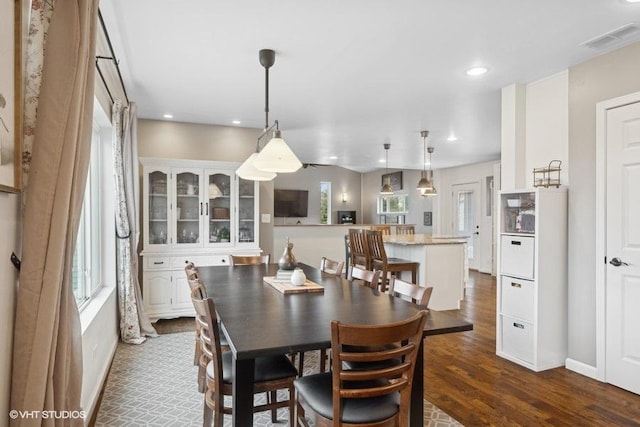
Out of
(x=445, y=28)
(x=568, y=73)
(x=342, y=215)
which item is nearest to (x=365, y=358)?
(x=445, y=28)

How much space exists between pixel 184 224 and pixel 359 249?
7.28ft

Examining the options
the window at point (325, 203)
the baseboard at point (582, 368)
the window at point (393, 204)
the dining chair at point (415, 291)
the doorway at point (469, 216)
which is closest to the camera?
the dining chair at point (415, 291)

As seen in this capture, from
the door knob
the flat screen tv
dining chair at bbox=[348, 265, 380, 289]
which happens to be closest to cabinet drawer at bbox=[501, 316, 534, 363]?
the door knob

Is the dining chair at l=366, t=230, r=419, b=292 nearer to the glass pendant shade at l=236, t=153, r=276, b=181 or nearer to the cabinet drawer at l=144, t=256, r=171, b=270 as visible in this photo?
the glass pendant shade at l=236, t=153, r=276, b=181

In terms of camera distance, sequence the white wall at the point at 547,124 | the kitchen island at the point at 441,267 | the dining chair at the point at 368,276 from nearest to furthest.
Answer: the dining chair at the point at 368,276 < the white wall at the point at 547,124 < the kitchen island at the point at 441,267

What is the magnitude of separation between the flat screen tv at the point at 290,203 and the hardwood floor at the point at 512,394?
24.5 feet

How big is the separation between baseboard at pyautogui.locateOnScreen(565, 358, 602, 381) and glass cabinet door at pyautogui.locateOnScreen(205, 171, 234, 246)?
12.2 feet

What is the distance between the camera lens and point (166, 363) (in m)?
3.23

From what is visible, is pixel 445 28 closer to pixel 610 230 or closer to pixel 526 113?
pixel 526 113

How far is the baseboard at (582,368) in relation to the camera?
292 cm

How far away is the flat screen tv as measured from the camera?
10680 millimetres

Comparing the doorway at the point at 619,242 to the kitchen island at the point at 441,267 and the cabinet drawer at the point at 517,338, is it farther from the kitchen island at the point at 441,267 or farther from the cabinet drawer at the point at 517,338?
the kitchen island at the point at 441,267

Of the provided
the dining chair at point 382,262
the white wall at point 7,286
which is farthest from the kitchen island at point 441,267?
the white wall at point 7,286

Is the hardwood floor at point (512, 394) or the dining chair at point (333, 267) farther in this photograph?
the dining chair at point (333, 267)
